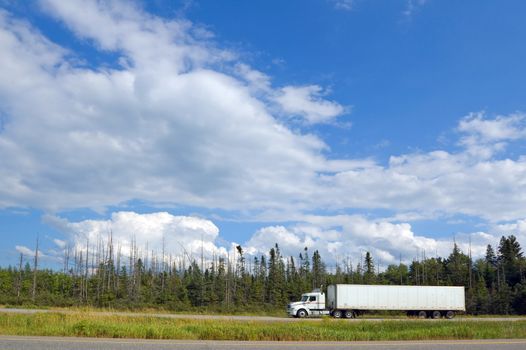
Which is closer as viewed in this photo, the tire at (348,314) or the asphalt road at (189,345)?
the asphalt road at (189,345)

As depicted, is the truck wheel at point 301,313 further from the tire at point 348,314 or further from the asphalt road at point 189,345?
the asphalt road at point 189,345

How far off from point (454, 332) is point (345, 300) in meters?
24.1

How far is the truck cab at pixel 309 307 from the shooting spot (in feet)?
145

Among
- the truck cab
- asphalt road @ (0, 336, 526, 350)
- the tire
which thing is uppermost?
asphalt road @ (0, 336, 526, 350)

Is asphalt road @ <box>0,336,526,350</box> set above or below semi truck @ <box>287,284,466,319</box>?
A: above

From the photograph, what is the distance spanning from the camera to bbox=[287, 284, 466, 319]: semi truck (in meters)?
44.7

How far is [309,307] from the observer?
4459cm

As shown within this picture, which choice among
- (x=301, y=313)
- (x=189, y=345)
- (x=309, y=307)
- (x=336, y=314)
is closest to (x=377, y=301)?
(x=336, y=314)

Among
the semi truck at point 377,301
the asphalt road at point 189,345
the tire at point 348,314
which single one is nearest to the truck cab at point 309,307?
the semi truck at point 377,301

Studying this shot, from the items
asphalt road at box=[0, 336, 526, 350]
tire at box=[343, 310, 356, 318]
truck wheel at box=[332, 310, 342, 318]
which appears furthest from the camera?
tire at box=[343, 310, 356, 318]

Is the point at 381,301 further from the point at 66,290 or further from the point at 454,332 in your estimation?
the point at 66,290

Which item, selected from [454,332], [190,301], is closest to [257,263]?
[190,301]

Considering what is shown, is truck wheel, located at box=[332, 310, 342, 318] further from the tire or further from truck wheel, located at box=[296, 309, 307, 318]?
truck wheel, located at box=[296, 309, 307, 318]

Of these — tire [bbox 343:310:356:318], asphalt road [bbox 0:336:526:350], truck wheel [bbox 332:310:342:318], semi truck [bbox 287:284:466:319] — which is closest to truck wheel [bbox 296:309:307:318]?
semi truck [bbox 287:284:466:319]
